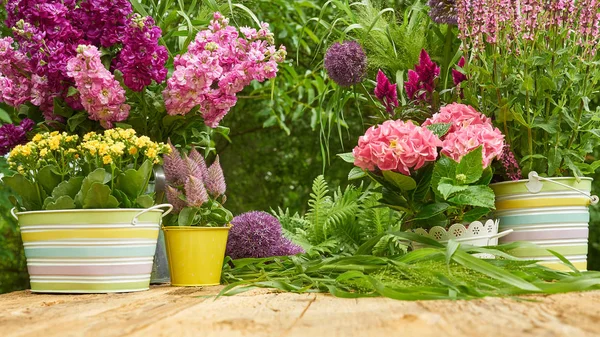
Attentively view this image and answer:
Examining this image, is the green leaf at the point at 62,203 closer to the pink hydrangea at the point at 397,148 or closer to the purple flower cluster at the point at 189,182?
the purple flower cluster at the point at 189,182

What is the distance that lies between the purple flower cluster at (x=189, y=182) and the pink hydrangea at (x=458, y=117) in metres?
0.39

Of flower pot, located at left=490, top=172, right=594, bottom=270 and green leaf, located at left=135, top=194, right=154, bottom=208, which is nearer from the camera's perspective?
green leaf, located at left=135, top=194, right=154, bottom=208

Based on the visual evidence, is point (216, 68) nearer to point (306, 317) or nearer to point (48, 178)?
point (48, 178)

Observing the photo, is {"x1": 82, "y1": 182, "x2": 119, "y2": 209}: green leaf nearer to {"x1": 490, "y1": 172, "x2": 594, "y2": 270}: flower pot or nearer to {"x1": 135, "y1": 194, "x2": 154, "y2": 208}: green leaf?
{"x1": 135, "y1": 194, "x2": 154, "y2": 208}: green leaf

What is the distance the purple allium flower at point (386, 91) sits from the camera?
1354 millimetres

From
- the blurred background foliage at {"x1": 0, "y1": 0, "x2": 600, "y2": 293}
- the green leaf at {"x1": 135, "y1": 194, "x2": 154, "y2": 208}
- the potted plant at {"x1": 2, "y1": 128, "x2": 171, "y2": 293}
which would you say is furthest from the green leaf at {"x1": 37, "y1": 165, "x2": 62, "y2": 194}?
the blurred background foliage at {"x1": 0, "y1": 0, "x2": 600, "y2": 293}

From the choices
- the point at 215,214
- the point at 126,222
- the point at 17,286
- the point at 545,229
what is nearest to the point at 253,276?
the point at 215,214

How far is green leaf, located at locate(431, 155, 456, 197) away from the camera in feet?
3.79

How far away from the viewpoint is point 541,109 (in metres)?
1.22

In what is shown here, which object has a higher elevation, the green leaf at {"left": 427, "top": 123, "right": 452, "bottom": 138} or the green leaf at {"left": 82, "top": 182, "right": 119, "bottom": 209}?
the green leaf at {"left": 427, "top": 123, "right": 452, "bottom": 138}

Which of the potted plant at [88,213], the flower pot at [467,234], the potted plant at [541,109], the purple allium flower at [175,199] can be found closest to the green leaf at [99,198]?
the potted plant at [88,213]

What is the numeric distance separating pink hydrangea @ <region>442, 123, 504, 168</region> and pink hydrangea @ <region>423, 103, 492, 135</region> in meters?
0.04

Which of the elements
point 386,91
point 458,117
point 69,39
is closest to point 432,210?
point 458,117

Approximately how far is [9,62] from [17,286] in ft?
7.00
